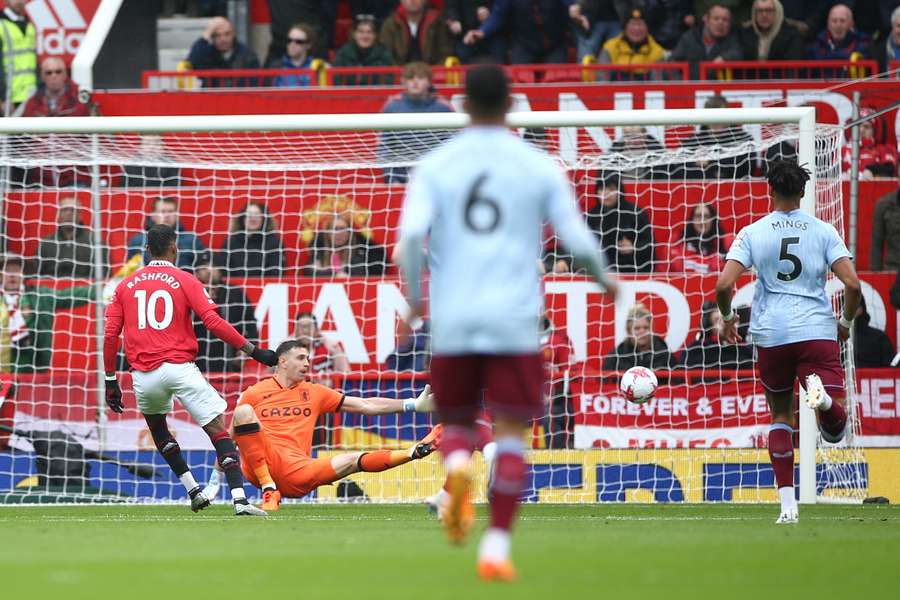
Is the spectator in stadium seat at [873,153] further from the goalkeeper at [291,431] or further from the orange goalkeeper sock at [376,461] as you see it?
the orange goalkeeper sock at [376,461]

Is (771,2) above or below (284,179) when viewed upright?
above

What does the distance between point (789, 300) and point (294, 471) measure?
4334 millimetres

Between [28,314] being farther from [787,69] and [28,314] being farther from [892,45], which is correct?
Result: [892,45]

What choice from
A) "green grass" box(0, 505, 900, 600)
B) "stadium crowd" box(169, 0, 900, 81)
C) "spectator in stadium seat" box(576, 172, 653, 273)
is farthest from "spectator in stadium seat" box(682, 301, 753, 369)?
"stadium crowd" box(169, 0, 900, 81)

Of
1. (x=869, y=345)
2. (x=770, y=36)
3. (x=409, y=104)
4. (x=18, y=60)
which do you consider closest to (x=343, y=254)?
(x=409, y=104)

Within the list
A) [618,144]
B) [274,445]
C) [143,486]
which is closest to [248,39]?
[618,144]

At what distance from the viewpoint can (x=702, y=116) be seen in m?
12.5

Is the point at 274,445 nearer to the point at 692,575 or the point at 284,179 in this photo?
the point at 284,179

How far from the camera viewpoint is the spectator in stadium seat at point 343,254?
14.7 metres

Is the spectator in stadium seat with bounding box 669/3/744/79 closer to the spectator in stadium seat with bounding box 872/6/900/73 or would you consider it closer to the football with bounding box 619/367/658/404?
the spectator in stadium seat with bounding box 872/6/900/73

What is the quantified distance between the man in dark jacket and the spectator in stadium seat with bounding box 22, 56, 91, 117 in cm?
611

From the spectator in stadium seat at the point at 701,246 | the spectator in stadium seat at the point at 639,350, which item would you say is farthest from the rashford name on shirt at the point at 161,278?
the spectator in stadium seat at the point at 701,246

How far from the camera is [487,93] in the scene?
20.1 ft

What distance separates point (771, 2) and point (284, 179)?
605 centimetres
